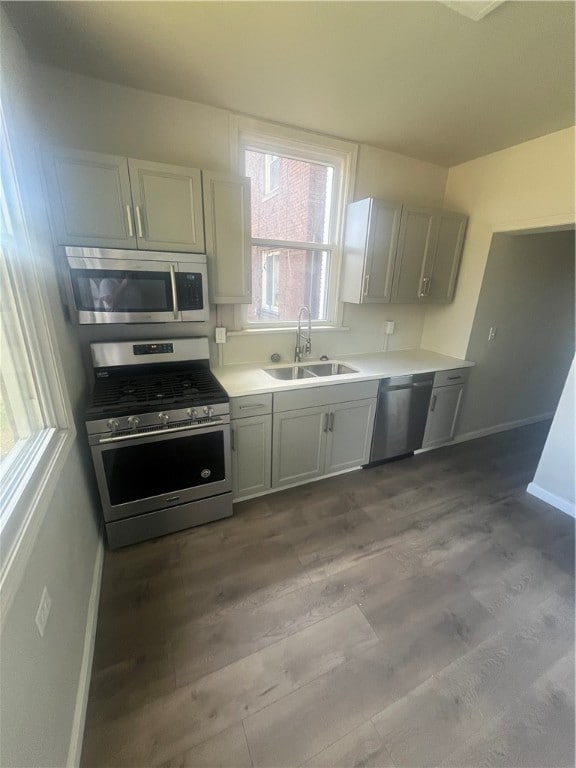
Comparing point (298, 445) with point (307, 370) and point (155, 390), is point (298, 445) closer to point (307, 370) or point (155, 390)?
point (307, 370)

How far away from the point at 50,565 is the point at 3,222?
1223 mm

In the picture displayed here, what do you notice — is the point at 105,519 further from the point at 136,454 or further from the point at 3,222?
the point at 3,222

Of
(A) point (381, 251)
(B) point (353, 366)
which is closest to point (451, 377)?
(B) point (353, 366)

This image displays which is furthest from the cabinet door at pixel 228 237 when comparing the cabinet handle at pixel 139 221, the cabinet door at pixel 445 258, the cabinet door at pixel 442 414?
the cabinet door at pixel 442 414

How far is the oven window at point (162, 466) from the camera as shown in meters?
1.74

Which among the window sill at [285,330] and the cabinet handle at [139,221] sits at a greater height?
the cabinet handle at [139,221]

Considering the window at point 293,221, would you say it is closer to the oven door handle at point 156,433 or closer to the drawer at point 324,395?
the drawer at point 324,395

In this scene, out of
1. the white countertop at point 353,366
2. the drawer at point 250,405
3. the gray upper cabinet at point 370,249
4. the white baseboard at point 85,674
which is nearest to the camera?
the white baseboard at point 85,674

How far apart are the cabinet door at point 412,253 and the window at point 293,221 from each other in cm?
52

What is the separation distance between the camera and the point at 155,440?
177 centimetres

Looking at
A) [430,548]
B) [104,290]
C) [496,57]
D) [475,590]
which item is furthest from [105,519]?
[496,57]

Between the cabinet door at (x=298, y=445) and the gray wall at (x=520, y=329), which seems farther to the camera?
the gray wall at (x=520, y=329)

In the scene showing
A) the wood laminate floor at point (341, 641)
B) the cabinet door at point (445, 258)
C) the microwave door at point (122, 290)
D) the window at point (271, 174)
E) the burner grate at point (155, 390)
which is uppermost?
the window at point (271, 174)

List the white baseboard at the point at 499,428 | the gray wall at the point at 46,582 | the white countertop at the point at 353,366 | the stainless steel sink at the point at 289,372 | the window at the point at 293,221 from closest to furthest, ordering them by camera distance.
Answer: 1. the gray wall at the point at 46,582
2. the white countertop at the point at 353,366
3. the window at the point at 293,221
4. the stainless steel sink at the point at 289,372
5. the white baseboard at the point at 499,428
